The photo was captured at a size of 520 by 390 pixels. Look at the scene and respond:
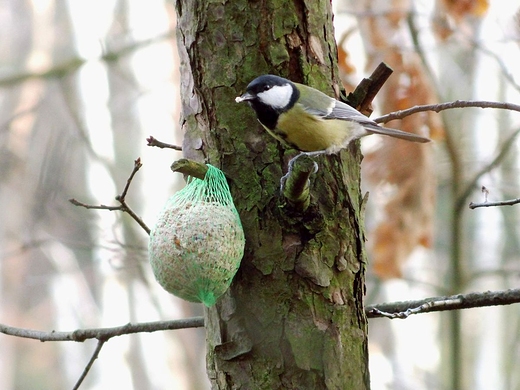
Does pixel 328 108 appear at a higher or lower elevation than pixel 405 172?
lower

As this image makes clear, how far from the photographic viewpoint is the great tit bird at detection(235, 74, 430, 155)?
1.82 m

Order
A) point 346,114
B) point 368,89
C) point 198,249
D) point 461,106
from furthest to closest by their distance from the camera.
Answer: point 346,114, point 368,89, point 461,106, point 198,249

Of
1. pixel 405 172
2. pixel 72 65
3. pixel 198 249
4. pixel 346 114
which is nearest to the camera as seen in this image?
pixel 198 249

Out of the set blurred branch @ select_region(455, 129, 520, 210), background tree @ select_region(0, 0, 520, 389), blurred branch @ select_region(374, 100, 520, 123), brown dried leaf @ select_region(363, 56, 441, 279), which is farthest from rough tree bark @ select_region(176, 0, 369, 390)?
blurred branch @ select_region(455, 129, 520, 210)

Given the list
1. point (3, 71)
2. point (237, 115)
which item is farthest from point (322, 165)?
point (3, 71)

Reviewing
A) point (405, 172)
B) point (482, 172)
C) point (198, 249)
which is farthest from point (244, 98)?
point (482, 172)

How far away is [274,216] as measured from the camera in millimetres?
1741

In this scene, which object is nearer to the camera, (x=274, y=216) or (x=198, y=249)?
(x=198, y=249)

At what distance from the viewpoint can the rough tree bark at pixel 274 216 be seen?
1665 mm

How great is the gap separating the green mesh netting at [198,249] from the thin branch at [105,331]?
19cm

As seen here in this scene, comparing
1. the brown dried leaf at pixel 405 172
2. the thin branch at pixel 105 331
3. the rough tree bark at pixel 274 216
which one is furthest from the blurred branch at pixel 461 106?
the brown dried leaf at pixel 405 172

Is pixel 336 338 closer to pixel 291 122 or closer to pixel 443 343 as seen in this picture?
pixel 291 122

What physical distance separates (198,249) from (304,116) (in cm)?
72

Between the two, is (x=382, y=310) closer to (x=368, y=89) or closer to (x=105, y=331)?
(x=368, y=89)
